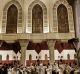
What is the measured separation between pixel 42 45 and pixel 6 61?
4800mm

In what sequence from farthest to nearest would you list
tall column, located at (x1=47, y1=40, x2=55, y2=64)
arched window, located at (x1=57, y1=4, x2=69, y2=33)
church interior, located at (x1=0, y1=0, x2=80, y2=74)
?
1. arched window, located at (x1=57, y1=4, x2=69, y2=33)
2. church interior, located at (x1=0, y1=0, x2=80, y2=74)
3. tall column, located at (x1=47, y1=40, x2=55, y2=64)

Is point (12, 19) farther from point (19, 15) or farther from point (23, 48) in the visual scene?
point (23, 48)

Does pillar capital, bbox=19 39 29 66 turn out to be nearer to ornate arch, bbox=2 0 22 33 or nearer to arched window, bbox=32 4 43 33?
ornate arch, bbox=2 0 22 33

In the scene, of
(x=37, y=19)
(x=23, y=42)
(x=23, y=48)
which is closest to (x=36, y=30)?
(x=37, y=19)

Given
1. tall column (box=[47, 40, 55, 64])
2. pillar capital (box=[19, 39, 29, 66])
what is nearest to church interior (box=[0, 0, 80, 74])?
tall column (box=[47, 40, 55, 64])

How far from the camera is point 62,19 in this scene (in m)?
22.9

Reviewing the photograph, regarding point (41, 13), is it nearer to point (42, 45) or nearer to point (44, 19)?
point (44, 19)

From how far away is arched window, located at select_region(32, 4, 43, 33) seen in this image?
2241 cm

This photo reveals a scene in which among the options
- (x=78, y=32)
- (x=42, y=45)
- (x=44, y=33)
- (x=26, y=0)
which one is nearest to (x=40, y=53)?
(x=42, y=45)

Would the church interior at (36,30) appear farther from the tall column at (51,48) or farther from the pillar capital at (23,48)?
the pillar capital at (23,48)

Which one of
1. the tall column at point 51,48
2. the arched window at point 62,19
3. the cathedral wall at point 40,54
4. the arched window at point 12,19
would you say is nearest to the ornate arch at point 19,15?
the arched window at point 12,19

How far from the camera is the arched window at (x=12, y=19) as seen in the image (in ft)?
73.2

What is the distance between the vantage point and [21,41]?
21078 mm

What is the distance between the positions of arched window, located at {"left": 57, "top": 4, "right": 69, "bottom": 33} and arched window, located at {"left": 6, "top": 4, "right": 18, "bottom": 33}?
17.2 ft
